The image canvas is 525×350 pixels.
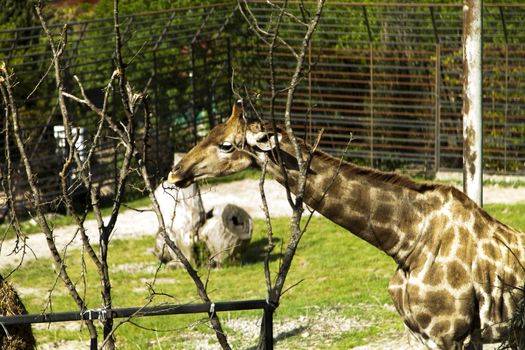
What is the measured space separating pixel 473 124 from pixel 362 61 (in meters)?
11.8

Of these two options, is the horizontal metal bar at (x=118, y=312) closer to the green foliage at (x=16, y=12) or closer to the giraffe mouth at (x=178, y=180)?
the giraffe mouth at (x=178, y=180)

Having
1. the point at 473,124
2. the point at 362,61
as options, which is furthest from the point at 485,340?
the point at 362,61

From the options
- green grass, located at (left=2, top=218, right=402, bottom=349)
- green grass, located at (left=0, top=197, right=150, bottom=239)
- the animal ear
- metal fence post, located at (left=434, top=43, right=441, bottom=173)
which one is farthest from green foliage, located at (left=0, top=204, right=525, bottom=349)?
metal fence post, located at (left=434, top=43, right=441, bottom=173)

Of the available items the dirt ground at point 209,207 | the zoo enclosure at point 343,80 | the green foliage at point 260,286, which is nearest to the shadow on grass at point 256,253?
the green foliage at point 260,286

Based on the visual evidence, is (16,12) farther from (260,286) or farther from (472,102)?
(472,102)

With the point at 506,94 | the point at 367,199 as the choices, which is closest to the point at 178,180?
the point at 367,199

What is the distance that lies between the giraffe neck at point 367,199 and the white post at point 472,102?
1.63m

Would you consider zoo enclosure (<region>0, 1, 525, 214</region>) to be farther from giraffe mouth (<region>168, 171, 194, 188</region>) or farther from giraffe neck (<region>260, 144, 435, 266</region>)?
giraffe neck (<region>260, 144, 435, 266</region>)

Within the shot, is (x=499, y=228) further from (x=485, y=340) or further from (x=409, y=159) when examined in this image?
(x=409, y=159)

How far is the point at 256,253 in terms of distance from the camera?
54.4 feet

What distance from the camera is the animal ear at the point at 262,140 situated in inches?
328

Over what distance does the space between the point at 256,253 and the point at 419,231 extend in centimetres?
820

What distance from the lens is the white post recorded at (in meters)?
9.95

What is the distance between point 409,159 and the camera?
2069cm
